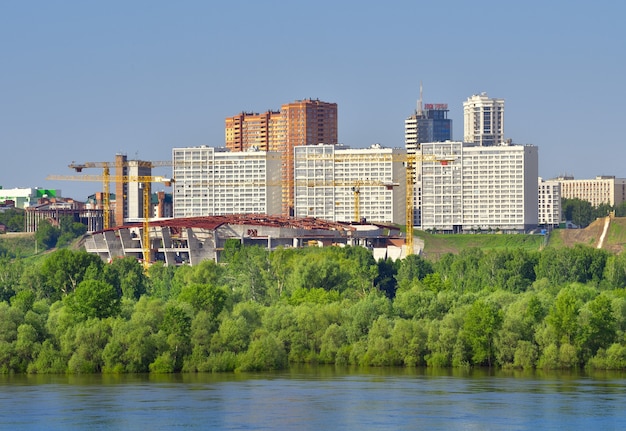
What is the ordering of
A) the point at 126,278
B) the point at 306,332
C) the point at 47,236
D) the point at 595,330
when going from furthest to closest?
1. the point at 47,236
2. the point at 126,278
3. the point at 306,332
4. the point at 595,330

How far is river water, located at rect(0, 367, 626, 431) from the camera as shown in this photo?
2036 inches

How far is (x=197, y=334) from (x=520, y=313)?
581 inches

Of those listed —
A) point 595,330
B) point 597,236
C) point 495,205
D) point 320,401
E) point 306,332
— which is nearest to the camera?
point 320,401

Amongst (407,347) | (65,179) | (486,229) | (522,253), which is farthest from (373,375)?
(486,229)

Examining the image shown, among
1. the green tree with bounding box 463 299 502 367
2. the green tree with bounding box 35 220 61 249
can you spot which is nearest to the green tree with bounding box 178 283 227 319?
the green tree with bounding box 463 299 502 367

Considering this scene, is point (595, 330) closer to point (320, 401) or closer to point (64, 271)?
point (320, 401)

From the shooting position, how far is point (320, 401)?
5681 centimetres

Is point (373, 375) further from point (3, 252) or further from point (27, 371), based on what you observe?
point (3, 252)

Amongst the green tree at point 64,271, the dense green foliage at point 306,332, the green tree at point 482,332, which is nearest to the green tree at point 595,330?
the dense green foliage at point 306,332

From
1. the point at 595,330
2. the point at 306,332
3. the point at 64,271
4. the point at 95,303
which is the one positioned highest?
the point at 64,271

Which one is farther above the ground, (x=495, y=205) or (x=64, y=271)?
(x=495, y=205)

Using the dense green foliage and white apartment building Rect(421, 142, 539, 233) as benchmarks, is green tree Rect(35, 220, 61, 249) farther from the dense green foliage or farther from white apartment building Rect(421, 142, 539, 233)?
the dense green foliage

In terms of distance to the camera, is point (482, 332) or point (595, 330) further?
point (482, 332)

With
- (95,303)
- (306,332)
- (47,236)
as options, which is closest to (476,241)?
(47,236)
